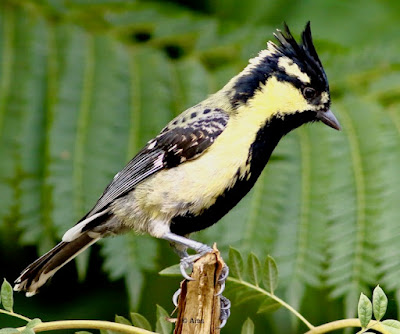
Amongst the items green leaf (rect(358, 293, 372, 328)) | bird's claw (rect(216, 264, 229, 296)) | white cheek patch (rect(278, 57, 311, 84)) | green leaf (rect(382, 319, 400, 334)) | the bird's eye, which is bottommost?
green leaf (rect(382, 319, 400, 334))

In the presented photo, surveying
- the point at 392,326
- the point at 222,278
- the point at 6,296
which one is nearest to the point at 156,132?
the point at 222,278

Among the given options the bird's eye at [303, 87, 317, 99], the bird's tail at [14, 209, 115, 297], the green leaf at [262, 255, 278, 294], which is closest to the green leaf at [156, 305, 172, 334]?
the green leaf at [262, 255, 278, 294]

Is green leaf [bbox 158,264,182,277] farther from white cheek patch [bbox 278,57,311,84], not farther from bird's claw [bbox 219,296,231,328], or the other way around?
white cheek patch [bbox 278,57,311,84]

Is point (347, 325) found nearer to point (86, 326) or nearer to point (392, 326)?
point (392, 326)

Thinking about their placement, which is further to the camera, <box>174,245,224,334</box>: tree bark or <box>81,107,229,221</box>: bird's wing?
<box>81,107,229,221</box>: bird's wing

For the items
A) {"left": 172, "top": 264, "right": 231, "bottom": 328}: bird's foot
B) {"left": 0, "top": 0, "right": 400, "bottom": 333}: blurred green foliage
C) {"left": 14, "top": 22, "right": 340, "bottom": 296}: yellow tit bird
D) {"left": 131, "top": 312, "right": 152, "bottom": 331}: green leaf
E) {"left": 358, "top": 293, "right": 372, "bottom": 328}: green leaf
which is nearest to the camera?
{"left": 358, "top": 293, "right": 372, "bottom": 328}: green leaf

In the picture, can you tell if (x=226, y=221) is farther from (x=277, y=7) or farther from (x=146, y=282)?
(x=277, y=7)

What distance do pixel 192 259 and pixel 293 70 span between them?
752mm

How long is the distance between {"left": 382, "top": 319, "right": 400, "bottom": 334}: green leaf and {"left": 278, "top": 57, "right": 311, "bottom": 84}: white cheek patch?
3.34ft

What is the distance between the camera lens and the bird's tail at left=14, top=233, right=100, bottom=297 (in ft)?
7.84

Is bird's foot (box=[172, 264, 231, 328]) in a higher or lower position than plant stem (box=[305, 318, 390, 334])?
higher

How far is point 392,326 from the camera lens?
5.26ft

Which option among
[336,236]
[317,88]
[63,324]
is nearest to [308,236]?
[336,236]

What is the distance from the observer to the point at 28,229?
3.11 m
